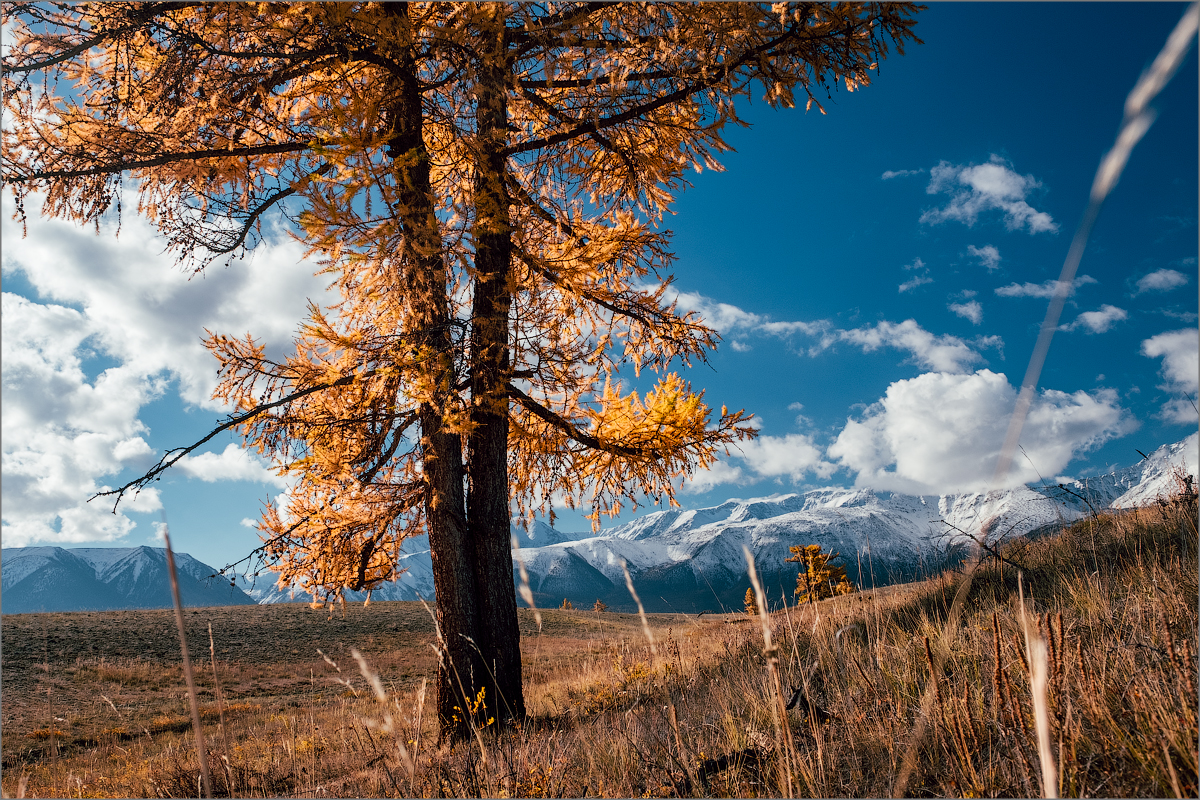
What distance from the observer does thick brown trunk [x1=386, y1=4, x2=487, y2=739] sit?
506cm

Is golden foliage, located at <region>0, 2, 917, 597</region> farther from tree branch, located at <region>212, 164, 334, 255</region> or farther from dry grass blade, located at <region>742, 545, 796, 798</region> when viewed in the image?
dry grass blade, located at <region>742, 545, 796, 798</region>

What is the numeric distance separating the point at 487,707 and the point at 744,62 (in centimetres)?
625

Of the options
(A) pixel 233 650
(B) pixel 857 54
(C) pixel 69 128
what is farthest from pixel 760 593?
(A) pixel 233 650

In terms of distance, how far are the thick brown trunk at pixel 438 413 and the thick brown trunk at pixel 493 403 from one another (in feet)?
0.54

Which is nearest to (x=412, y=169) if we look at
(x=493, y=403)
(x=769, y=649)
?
(x=493, y=403)

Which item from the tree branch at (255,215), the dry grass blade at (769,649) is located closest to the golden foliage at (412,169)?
the tree branch at (255,215)

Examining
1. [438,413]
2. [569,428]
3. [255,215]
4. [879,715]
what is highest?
[255,215]

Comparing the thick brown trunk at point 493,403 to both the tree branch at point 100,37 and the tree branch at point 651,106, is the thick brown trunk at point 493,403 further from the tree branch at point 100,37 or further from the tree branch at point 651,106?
the tree branch at point 100,37

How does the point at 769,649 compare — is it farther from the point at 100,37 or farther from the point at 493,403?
the point at 100,37

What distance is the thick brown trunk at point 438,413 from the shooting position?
16.6 ft

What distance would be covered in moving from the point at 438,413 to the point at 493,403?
21.2 inches

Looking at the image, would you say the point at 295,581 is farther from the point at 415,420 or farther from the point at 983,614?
the point at 983,614

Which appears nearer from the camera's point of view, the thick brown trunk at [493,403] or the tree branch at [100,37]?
the tree branch at [100,37]

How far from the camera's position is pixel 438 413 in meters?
5.00
